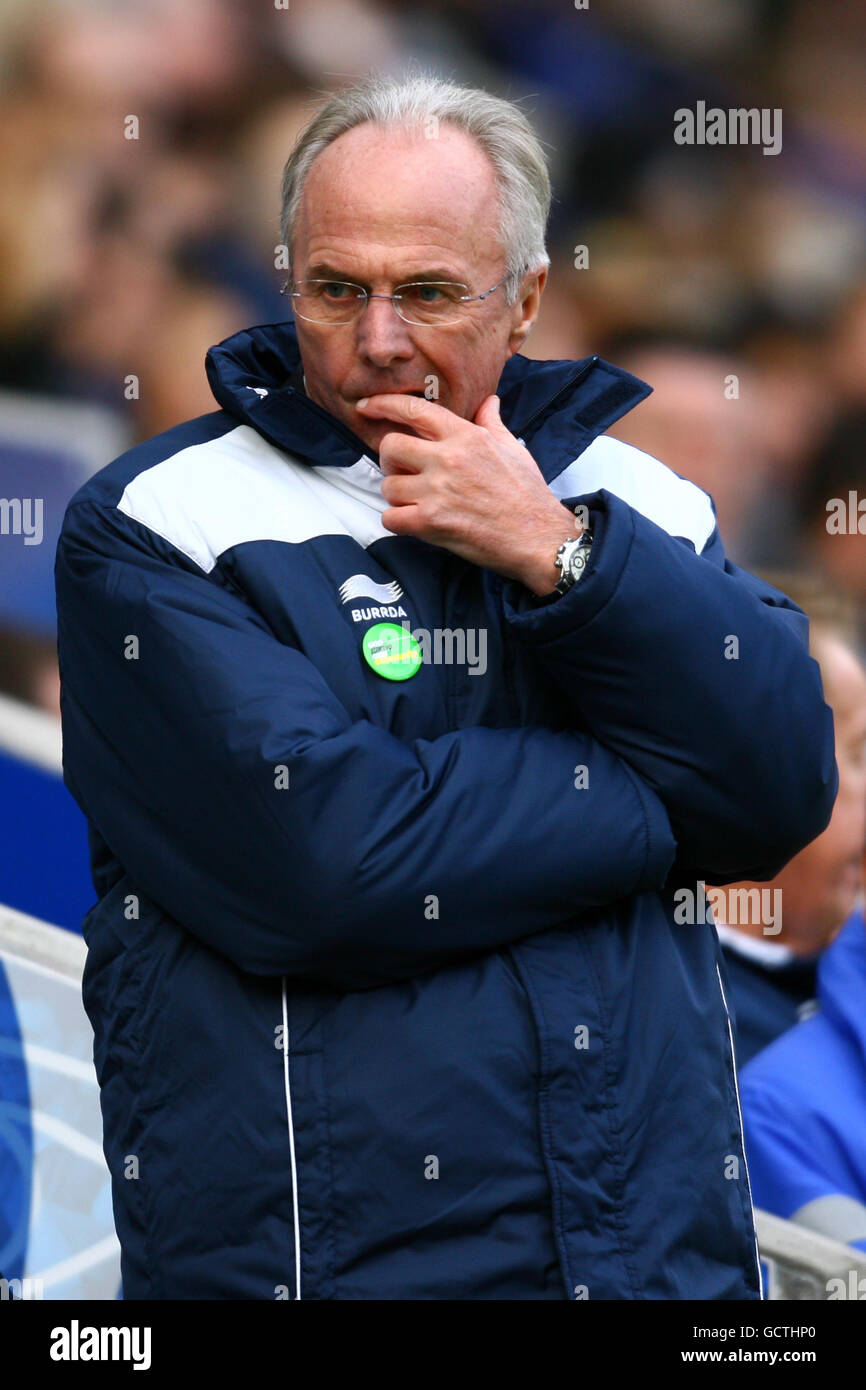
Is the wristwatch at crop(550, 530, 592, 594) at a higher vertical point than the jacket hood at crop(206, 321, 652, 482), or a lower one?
lower

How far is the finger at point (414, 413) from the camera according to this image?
1645 mm

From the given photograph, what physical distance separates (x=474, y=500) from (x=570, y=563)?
4.6 inches

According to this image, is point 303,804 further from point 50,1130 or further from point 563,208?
point 563,208

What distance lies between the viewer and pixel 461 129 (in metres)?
1.77

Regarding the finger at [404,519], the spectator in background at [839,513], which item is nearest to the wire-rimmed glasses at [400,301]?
the finger at [404,519]

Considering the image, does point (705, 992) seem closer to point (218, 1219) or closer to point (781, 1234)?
point (218, 1219)

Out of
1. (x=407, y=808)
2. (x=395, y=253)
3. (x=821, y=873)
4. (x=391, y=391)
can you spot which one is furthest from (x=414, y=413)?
(x=821, y=873)

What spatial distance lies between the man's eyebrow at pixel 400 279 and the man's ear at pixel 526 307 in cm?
14

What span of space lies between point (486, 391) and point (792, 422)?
71.0 inches

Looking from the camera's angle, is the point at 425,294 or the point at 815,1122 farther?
the point at 815,1122

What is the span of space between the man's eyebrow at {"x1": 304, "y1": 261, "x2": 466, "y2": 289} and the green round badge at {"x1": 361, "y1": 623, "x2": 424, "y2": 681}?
0.36 metres

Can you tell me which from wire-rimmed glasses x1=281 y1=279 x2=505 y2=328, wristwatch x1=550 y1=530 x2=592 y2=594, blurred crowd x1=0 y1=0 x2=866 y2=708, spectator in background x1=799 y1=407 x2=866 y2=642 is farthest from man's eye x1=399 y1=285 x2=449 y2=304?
spectator in background x1=799 y1=407 x2=866 y2=642

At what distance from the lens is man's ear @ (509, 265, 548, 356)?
6.08 ft

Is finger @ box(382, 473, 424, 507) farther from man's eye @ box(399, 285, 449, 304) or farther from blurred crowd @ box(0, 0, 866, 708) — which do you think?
blurred crowd @ box(0, 0, 866, 708)
